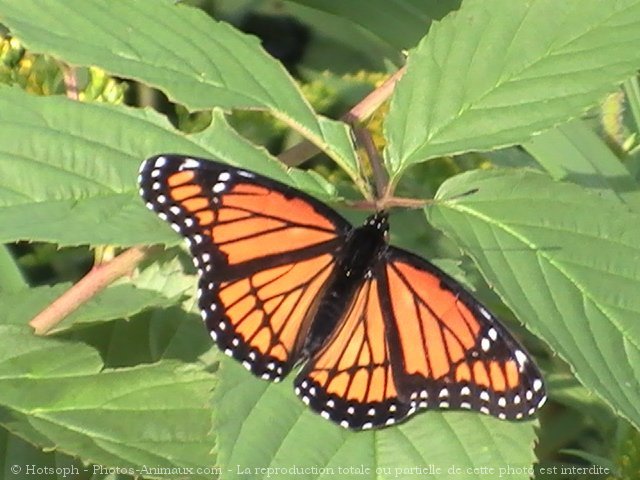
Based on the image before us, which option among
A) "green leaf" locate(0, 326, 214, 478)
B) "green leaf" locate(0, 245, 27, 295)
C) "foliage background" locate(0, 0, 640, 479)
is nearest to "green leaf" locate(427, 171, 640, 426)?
"foliage background" locate(0, 0, 640, 479)

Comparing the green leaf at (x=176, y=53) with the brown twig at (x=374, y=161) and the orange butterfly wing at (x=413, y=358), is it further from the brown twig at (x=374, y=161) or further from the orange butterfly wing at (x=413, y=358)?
the orange butterfly wing at (x=413, y=358)

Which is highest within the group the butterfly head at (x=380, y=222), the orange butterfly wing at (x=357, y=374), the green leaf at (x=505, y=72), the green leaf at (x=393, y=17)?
the green leaf at (x=505, y=72)

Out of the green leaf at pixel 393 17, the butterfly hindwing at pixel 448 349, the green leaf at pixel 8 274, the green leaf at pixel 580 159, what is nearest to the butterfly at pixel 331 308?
the butterfly hindwing at pixel 448 349

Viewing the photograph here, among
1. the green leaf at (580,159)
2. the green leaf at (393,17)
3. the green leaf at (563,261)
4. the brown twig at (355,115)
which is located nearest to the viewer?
the green leaf at (563,261)

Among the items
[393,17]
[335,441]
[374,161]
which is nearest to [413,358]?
[335,441]

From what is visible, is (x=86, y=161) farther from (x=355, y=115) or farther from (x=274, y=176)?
(x=355, y=115)

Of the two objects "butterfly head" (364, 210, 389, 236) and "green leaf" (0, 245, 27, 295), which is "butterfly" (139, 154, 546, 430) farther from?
"green leaf" (0, 245, 27, 295)

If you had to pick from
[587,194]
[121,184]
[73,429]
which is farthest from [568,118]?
[73,429]
